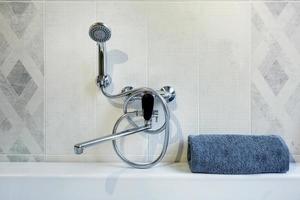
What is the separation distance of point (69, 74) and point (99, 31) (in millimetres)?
262

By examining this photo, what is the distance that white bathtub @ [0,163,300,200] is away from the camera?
3.01ft

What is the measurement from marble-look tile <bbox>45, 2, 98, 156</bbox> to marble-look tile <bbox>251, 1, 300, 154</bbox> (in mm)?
656

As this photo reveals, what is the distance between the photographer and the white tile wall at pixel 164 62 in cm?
108

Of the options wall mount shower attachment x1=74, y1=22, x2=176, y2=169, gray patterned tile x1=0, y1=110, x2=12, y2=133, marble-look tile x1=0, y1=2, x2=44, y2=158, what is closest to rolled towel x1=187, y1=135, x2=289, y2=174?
wall mount shower attachment x1=74, y1=22, x2=176, y2=169

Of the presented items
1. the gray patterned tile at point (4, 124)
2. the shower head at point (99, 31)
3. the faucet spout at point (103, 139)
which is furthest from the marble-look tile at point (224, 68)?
the gray patterned tile at point (4, 124)

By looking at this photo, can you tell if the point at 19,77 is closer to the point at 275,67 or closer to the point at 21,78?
the point at 21,78

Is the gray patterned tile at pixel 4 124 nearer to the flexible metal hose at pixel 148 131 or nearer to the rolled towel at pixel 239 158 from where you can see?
the flexible metal hose at pixel 148 131

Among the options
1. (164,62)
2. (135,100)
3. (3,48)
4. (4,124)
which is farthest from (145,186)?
(3,48)

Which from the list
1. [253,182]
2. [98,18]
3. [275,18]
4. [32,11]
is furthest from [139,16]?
[253,182]

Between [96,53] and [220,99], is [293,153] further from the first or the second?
[96,53]

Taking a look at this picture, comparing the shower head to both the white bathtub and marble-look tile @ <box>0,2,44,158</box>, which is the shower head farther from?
the white bathtub

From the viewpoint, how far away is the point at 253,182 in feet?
3.01

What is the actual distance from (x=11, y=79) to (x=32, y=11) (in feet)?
0.95

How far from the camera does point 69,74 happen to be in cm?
109
